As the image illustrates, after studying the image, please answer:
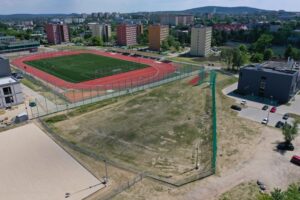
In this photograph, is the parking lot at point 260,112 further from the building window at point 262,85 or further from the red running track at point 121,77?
the red running track at point 121,77

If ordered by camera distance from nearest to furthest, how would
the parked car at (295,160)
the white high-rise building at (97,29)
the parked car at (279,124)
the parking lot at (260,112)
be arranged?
the parked car at (295,160) < the parked car at (279,124) < the parking lot at (260,112) < the white high-rise building at (97,29)

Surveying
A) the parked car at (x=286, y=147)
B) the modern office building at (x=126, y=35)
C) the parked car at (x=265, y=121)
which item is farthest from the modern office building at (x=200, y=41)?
the parked car at (x=286, y=147)

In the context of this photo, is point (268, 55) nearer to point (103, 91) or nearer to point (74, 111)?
point (103, 91)

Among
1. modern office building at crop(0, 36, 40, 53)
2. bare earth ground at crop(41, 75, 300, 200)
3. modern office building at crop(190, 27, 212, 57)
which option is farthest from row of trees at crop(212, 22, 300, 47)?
modern office building at crop(0, 36, 40, 53)

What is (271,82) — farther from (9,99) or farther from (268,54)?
(9,99)

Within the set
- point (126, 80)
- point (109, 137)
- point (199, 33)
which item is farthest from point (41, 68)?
point (199, 33)

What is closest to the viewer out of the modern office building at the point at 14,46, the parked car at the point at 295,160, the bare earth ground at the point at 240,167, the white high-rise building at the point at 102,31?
the bare earth ground at the point at 240,167

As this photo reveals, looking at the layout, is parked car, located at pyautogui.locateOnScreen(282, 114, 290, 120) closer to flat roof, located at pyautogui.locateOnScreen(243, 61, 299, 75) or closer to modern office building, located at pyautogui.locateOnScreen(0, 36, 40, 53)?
flat roof, located at pyautogui.locateOnScreen(243, 61, 299, 75)
